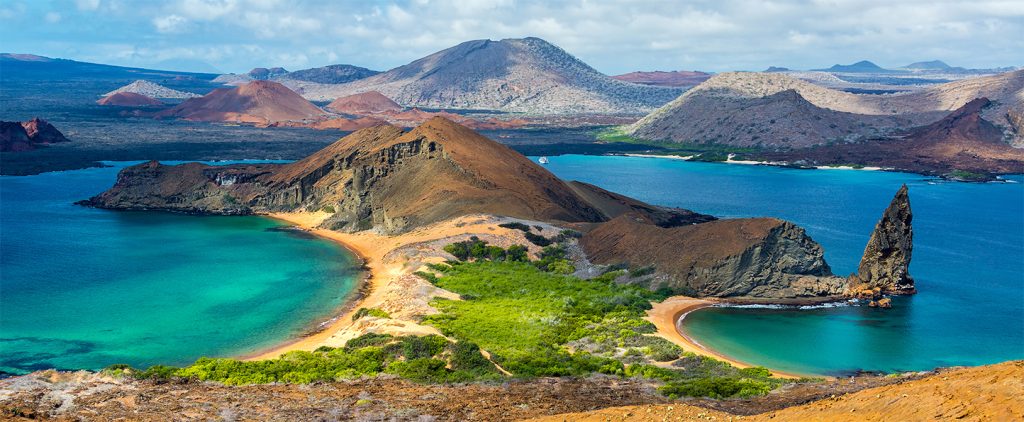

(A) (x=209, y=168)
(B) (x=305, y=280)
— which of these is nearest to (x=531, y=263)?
(B) (x=305, y=280)

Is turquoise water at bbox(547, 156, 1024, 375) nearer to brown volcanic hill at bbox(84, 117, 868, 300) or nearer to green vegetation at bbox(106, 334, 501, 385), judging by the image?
brown volcanic hill at bbox(84, 117, 868, 300)

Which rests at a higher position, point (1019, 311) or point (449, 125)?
point (449, 125)

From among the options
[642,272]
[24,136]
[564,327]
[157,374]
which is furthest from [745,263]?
[24,136]

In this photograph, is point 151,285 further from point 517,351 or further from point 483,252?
point 517,351

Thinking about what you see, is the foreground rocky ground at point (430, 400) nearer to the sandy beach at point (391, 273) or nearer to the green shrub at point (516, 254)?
the sandy beach at point (391, 273)

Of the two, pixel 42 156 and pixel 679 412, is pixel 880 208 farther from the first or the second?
pixel 42 156

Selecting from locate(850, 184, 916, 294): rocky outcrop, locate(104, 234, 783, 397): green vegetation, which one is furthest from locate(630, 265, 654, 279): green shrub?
locate(850, 184, 916, 294): rocky outcrop

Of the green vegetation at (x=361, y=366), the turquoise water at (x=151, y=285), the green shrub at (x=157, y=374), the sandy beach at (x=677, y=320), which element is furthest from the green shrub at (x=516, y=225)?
the green shrub at (x=157, y=374)
